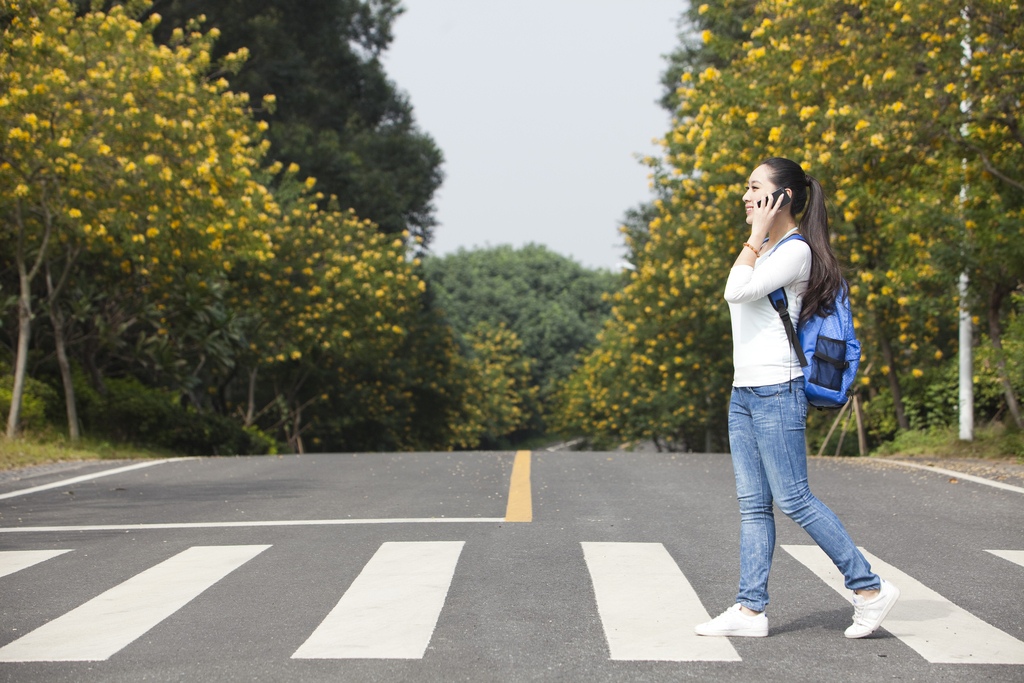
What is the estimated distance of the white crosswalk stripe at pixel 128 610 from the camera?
4285mm

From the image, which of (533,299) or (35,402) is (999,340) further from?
(533,299)

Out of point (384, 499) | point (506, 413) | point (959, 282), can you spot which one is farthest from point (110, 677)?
point (506, 413)

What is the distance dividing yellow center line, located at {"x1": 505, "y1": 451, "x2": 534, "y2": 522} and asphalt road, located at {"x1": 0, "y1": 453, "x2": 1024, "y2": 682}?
3.9 inches

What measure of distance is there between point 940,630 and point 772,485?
0.98 m

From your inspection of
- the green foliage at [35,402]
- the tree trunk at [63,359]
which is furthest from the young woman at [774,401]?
the tree trunk at [63,359]

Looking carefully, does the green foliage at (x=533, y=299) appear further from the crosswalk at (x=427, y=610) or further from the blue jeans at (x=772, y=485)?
the blue jeans at (x=772, y=485)

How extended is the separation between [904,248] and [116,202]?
36.2 ft

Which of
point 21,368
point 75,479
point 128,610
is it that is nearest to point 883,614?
point 128,610

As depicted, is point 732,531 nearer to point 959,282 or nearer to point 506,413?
point 959,282

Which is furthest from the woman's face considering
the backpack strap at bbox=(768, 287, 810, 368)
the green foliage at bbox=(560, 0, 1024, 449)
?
the green foliage at bbox=(560, 0, 1024, 449)

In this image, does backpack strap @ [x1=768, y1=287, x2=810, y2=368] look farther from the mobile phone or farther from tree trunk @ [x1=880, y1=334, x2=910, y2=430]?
tree trunk @ [x1=880, y1=334, x2=910, y2=430]

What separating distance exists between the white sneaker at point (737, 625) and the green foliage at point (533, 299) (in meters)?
61.2

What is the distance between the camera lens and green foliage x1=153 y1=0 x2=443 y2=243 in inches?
1314

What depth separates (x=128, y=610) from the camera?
16.4 feet
